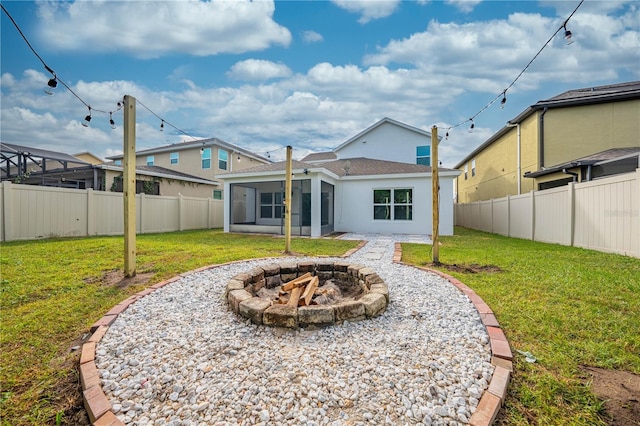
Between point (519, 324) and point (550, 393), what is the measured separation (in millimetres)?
1099

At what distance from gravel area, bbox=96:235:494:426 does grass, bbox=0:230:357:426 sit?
28cm

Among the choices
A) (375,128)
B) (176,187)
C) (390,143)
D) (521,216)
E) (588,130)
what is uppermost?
(375,128)

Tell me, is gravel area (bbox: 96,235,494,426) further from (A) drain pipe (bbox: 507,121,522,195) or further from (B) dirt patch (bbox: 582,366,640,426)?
(A) drain pipe (bbox: 507,121,522,195)

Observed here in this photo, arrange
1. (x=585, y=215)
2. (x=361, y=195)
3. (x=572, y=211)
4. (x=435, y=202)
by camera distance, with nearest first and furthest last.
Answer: (x=435, y=202), (x=585, y=215), (x=572, y=211), (x=361, y=195)

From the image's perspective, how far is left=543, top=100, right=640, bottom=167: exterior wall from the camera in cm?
1117

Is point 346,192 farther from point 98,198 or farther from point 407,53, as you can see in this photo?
point 98,198

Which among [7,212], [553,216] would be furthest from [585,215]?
[7,212]

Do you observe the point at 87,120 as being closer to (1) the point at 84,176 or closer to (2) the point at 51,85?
(2) the point at 51,85

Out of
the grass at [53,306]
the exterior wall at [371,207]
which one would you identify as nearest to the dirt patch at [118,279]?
the grass at [53,306]

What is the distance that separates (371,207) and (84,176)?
51.1 ft

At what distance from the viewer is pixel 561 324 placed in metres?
2.70

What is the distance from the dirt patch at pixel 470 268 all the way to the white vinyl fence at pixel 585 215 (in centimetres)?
373

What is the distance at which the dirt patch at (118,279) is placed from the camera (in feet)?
13.6

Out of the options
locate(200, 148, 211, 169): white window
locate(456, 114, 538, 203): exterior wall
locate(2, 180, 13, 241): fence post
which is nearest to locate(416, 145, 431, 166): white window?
locate(456, 114, 538, 203): exterior wall
